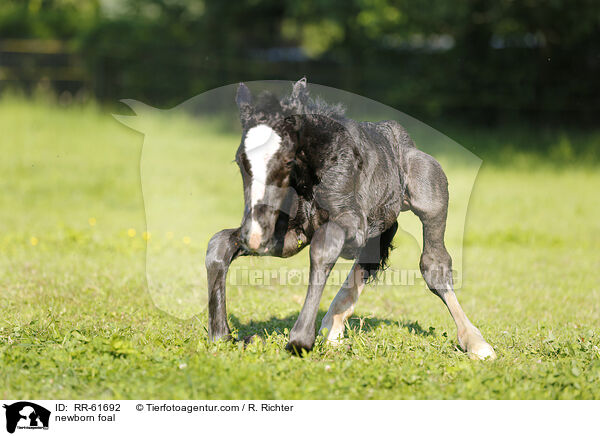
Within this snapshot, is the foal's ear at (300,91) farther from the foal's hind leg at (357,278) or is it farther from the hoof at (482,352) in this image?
the hoof at (482,352)

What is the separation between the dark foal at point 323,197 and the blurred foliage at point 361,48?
13.4 meters

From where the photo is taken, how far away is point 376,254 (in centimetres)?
615

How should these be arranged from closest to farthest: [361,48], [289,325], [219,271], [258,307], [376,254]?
[219,271], [376,254], [289,325], [258,307], [361,48]

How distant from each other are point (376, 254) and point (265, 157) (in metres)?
2.04

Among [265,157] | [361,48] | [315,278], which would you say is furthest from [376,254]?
[361,48]

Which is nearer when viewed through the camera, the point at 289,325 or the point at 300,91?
the point at 300,91

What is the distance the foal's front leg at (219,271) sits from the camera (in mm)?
5148

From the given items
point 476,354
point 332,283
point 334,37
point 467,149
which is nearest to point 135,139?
point 334,37

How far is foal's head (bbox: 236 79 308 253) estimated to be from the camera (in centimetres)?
442
